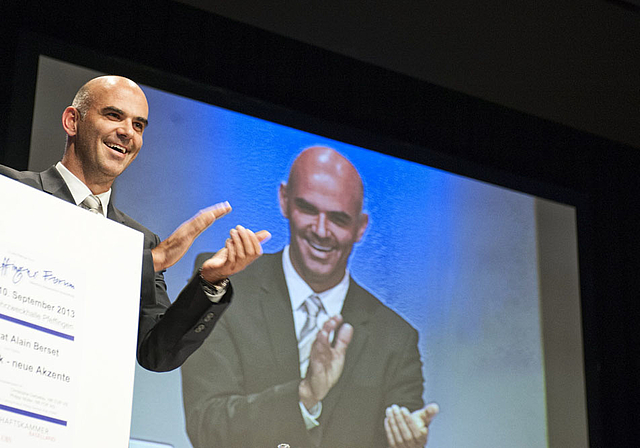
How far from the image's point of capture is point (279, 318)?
323 centimetres

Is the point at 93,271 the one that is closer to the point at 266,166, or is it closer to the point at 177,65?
the point at 266,166

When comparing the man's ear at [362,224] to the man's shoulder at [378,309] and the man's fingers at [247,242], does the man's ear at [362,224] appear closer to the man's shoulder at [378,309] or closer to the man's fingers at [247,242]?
the man's shoulder at [378,309]

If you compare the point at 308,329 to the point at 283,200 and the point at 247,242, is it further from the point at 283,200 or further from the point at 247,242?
the point at 247,242

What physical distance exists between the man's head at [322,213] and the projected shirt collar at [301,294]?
0.02 metres

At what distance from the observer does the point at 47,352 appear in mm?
920

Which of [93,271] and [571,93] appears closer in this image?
[93,271]

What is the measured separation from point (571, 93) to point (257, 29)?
66.5 inches

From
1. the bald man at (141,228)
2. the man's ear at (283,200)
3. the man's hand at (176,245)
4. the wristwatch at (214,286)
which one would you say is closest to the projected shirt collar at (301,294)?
the man's ear at (283,200)

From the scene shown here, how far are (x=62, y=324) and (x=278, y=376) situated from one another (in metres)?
2.24

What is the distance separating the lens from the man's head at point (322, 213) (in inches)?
132

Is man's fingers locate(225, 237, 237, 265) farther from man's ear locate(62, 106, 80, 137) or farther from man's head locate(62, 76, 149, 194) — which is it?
man's ear locate(62, 106, 80, 137)

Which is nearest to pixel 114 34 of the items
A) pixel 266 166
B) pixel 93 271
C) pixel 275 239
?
pixel 266 166

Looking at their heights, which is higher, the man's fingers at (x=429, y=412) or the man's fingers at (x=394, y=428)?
the man's fingers at (x=429, y=412)

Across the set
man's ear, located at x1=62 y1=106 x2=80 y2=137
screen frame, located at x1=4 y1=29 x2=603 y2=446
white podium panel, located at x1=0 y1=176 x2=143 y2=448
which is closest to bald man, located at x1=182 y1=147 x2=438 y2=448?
screen frame, located at x1=4 y1=29 x2=603 y2=446
